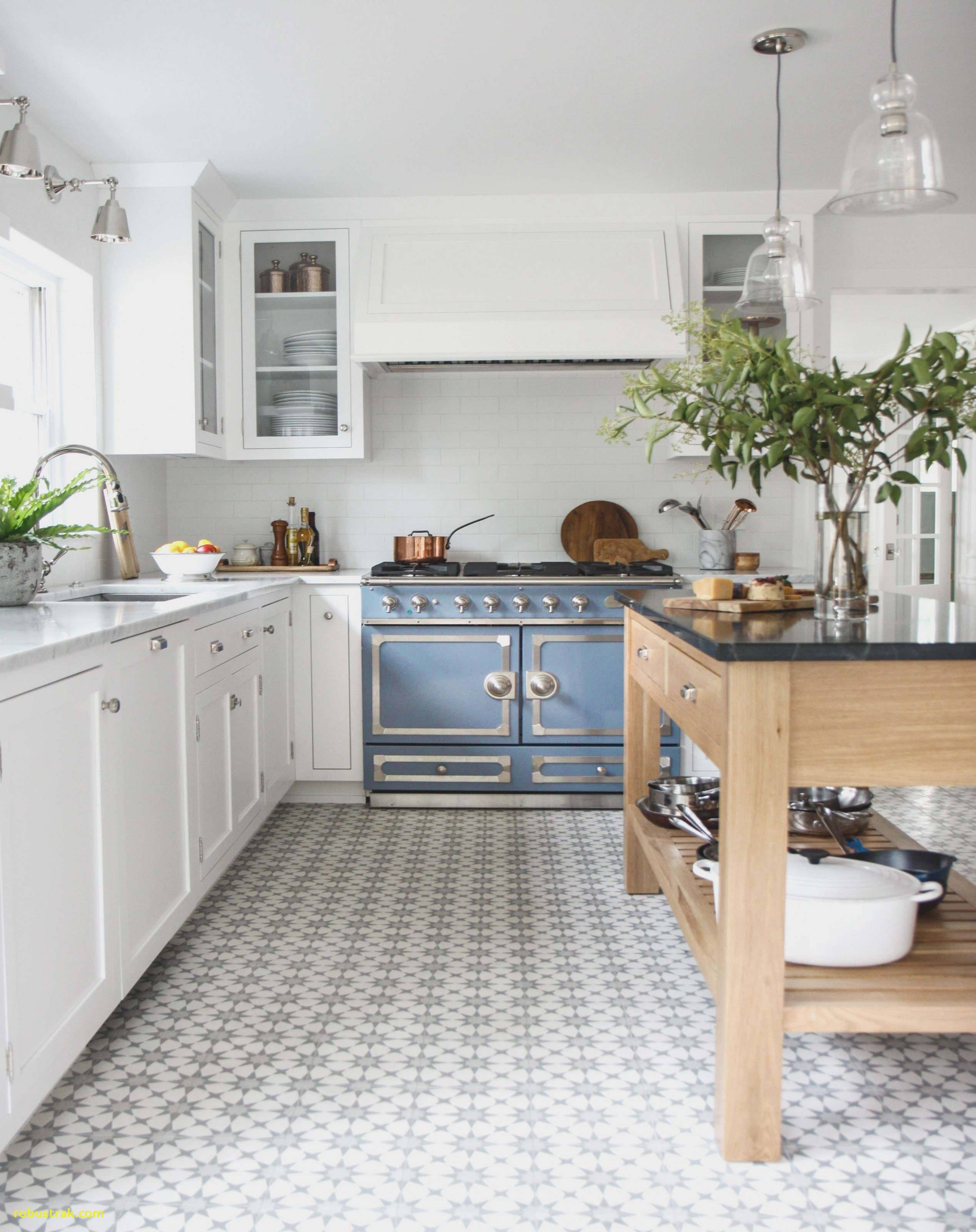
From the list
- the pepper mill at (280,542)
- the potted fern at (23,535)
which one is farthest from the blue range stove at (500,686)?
the potted fern at (23,535)

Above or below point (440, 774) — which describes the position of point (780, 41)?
above

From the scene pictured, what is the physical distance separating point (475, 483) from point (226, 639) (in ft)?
6.14

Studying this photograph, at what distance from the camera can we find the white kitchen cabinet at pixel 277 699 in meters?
3.59

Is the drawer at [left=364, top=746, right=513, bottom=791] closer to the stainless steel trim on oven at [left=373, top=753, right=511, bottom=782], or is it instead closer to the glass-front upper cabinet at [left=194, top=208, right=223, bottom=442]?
the stainless steel trim on oven at [left=373, top=753, right=511, bottom=782]

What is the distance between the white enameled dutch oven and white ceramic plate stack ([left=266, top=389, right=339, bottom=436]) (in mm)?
2992

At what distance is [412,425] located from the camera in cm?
456

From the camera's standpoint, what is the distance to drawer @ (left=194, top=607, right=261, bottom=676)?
2.73 meters

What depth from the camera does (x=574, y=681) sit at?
3.96 meters

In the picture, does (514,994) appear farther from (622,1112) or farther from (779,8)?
(779,8)

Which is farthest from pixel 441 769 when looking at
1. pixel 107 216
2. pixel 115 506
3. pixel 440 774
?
pixel 107 216

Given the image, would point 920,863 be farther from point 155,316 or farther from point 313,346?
point 155,316

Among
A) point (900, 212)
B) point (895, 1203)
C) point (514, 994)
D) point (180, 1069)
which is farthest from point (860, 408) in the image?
point (180, 1069)

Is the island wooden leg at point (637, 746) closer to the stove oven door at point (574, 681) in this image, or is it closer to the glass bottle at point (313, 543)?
the stove oven door at point (574, 681)

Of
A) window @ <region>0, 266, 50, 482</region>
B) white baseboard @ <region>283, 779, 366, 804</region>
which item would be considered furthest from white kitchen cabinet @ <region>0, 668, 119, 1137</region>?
white baseboard @ <region>283, 779, 366, 804</region>
